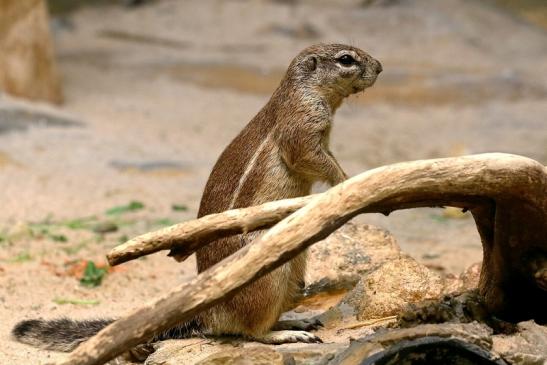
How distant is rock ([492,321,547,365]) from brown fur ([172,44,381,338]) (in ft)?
3.65

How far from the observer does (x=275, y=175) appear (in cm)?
474

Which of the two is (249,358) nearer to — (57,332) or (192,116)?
(57,332)

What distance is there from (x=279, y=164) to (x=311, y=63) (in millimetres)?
653

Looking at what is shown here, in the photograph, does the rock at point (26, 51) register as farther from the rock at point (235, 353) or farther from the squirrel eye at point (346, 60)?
the rock at point (235, 353)

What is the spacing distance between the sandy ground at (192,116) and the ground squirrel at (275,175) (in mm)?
838

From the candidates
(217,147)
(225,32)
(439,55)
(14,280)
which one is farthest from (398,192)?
(225,32)

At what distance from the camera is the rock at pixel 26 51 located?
37.1ft

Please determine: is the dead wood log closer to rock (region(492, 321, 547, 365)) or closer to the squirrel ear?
rock (region(492, 321, 547, 365))

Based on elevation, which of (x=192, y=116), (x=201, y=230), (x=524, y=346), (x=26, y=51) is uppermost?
(x=26, y=51)

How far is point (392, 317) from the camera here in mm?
4520

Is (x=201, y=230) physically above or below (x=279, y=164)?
below

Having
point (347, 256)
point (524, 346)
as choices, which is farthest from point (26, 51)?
point (524, 346)

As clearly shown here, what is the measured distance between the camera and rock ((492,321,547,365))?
3732mm

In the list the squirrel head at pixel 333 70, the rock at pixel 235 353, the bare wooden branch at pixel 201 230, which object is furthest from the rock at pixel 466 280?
the bare wooden branch at pixel 201 230
